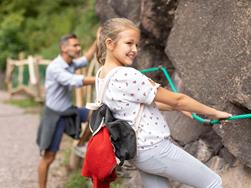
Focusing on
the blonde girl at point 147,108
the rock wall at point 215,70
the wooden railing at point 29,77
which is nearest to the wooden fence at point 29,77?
the wooden railing at point 29,77

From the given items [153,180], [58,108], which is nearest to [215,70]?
[153,180]

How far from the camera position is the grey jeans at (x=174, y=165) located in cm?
309

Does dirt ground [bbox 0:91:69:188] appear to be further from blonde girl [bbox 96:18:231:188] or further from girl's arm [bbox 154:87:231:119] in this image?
girl's arm [bbox 154:87:231:119]

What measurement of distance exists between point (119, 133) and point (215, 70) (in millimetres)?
1254

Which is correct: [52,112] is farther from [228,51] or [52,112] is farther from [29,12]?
[29,12]

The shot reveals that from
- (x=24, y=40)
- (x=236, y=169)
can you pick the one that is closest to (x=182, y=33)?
(x=236, y=169)

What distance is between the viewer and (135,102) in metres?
3.08

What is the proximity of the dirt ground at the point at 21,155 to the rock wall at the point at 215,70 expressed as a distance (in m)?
2.35

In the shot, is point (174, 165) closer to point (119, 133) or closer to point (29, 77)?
point (119, 133)

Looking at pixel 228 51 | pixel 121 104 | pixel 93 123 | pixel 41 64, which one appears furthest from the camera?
pixel 41 64

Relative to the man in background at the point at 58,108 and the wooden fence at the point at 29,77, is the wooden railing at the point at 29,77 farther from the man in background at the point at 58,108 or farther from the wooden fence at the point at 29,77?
the man in background at the point at 58,108

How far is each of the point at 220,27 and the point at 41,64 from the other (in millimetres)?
10282

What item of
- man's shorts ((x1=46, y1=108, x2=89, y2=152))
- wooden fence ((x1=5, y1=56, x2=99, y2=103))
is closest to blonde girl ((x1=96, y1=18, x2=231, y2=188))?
man's shorts ((x1=46, y1=108, x2=89, y2=152))

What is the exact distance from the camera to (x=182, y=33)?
14.6 ft
